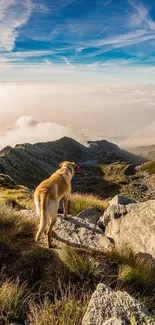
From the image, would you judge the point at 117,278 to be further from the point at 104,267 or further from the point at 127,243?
the point at 127,243

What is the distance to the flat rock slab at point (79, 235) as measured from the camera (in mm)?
8867

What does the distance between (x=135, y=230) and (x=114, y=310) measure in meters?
5.28

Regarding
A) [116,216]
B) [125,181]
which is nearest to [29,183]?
[125,181]

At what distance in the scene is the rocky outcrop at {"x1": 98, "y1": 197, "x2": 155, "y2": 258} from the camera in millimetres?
8804

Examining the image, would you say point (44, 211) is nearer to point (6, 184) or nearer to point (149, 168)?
point (6, 184)

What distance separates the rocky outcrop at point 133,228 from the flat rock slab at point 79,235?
1.41 ft

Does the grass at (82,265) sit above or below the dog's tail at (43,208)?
below

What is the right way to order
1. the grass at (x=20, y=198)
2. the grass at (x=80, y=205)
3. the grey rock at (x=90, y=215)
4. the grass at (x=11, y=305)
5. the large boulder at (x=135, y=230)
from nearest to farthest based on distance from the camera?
1. the grass at (x=11, y=305)
2. the large boulder at (x=135, y=230)
3. the grey rock at (x=90, y=215)
4. the grass at (x=20, y=198)
5. the grass at (x=80, y=205)

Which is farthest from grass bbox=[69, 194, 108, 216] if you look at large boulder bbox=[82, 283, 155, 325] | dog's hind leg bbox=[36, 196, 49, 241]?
large boulder bbox=[82, 283, 155, 325]

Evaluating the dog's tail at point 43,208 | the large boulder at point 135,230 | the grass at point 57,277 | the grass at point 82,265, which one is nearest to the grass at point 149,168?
the large boulder at point 135,230

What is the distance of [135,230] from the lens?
9500 mm

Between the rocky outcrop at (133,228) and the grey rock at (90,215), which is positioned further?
the grey rock at (90,215)

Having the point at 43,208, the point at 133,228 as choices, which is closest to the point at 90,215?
the point at 133,228

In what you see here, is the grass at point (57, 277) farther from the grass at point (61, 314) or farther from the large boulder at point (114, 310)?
the large boulder at point (114, 310)
